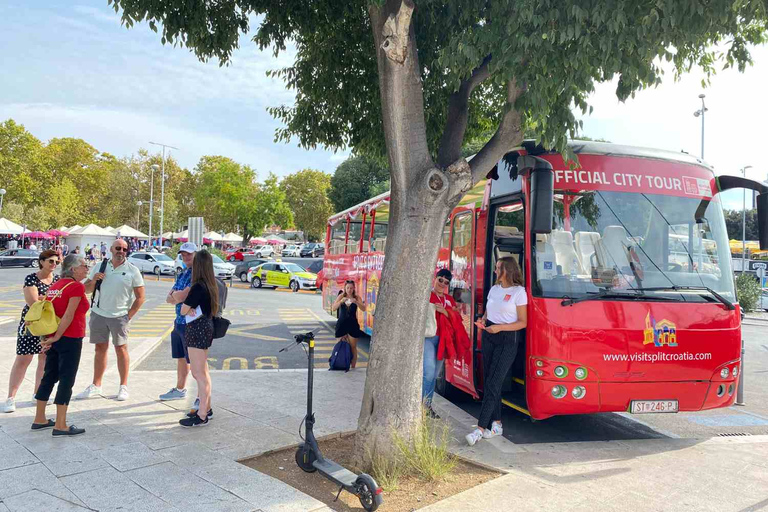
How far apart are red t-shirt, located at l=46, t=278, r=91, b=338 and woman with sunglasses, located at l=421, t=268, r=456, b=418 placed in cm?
348

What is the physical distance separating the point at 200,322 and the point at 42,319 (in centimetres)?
143

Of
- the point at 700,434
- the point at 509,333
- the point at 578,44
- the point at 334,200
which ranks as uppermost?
the point at 334,200

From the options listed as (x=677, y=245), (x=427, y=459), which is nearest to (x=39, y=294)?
(x=427, y=459)

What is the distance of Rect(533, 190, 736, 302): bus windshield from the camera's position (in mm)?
5664

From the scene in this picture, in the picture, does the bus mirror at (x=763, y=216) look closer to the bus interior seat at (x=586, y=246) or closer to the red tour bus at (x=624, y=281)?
the red tour bus at (x=624, y=281)

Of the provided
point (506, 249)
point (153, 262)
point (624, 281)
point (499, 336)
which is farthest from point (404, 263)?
point (153, 262)

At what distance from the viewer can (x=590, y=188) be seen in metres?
5.83

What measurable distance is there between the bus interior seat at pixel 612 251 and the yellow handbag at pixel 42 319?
5271 millimetres

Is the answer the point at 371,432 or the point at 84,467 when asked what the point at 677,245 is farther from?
the point at 84,467

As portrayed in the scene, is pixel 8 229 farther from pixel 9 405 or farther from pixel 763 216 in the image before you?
pixel 763 216

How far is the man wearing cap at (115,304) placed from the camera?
6773 millimetres

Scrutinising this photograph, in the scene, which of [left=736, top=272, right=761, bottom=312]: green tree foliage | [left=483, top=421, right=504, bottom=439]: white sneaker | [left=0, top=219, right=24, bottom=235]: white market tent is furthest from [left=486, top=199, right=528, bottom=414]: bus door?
[left=0, top=219, right=24, bottom=235]: white market tent

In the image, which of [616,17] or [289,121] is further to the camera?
[289,121]

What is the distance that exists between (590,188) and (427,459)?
10.1 feet
